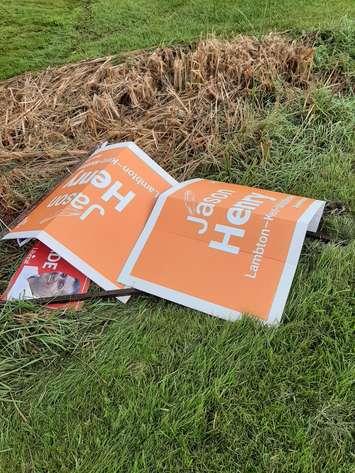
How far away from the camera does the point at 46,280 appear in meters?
1.79

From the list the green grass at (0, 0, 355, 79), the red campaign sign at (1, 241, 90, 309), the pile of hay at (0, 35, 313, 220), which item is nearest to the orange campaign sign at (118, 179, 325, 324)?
the red campaign sign at (1, 241, 90, 309)

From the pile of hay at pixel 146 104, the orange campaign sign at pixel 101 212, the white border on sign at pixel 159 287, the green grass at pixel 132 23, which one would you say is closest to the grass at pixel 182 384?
the white border on sign at pixel 159 287

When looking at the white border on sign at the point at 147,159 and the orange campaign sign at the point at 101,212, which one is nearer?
the orange campaign sign at the point at 101,212

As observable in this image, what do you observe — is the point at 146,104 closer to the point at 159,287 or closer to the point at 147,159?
the point at 147,159

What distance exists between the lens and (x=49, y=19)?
10.9 ft

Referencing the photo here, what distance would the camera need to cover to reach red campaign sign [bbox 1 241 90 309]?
176 centimetres

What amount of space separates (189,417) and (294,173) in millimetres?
1109

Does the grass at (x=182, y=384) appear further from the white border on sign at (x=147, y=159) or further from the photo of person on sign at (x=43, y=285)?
the white border on sign at (x=147, y=159)

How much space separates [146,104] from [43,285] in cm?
117

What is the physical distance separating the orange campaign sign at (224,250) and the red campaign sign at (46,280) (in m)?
0.16

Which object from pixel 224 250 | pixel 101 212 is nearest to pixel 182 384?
pixel 224 250

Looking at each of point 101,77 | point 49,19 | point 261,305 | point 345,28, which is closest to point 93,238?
point 261,305

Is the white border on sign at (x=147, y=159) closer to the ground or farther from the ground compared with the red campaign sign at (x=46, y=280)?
farther from the ground

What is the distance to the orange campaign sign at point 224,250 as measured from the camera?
5.42 feet
